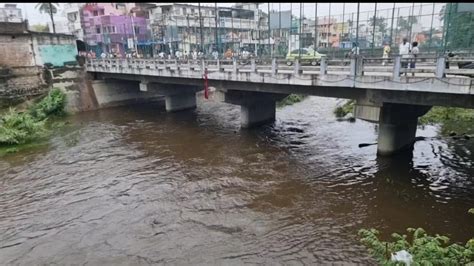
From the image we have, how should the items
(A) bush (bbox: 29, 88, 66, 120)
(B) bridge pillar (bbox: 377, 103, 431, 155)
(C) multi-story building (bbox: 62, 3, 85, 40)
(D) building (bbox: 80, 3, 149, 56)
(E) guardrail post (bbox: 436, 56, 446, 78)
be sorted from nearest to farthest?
1. (E) guardrail post (bbox: 436, 56, 446, 78)
2. (B) bridge pillar (bbox: 377, 103, 431, 155)
3. (A) bush (bbox: 29, 88, 66, 120)
4. (D) building (bbox: 80, 3, 149, 56)
5. (C) multi-story building (bbox: 62, 3, 85, 40)

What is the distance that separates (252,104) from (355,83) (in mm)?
10099

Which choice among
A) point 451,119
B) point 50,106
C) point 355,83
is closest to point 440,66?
point 355,83

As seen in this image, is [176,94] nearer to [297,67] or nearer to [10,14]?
[297,67]

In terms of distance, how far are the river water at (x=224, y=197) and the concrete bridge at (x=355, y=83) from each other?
6.48 feet

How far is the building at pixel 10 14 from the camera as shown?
3266 cm

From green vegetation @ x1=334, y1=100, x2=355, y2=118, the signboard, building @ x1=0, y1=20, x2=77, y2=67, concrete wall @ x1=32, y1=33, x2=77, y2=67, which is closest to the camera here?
the signboard

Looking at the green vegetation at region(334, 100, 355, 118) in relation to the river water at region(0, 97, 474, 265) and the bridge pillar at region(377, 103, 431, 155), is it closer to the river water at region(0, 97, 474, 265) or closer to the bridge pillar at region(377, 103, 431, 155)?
the river water at region(0, 97, 474, 265)

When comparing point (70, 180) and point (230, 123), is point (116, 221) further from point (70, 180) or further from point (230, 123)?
point (230, 123)

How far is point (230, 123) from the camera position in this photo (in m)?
26.0

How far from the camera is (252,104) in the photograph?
Answer: 23.2m

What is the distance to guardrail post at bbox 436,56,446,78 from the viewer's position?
10922 mm

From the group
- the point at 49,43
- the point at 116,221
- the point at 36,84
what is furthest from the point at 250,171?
the point at 49,43

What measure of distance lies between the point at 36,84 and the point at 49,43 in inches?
179

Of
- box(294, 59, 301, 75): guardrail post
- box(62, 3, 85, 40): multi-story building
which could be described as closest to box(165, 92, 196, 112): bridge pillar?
box(294, 59, 301, 75): guardrail post
